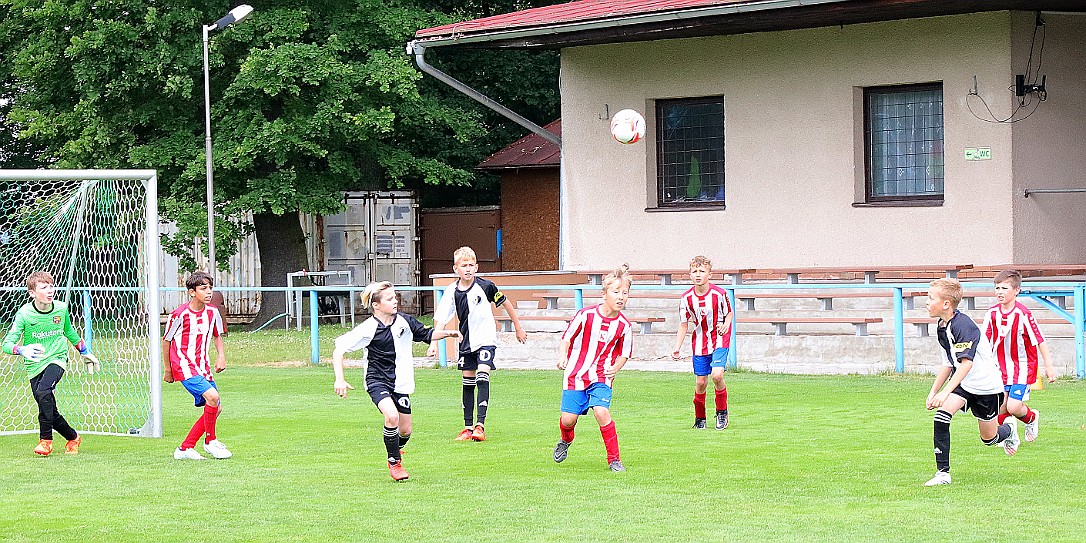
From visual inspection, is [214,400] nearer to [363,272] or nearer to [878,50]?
[878,50]

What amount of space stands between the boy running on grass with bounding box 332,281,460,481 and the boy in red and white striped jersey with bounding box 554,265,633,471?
104 centimetres

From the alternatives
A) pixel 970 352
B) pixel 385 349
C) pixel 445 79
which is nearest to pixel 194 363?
pixel 385 349

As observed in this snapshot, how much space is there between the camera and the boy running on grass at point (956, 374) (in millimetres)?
8875

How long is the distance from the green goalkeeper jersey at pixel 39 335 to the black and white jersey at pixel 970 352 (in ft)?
22.6

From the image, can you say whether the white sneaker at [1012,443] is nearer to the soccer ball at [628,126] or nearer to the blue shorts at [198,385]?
the blue shorts at [198,385]

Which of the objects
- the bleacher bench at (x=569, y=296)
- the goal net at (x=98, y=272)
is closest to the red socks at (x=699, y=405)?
the goal net at (x=98, y=272)

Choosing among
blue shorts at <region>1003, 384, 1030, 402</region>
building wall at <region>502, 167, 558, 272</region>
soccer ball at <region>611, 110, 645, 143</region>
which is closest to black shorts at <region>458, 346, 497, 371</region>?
blue shorts at <region>1003, 384, 1030, 402</region>

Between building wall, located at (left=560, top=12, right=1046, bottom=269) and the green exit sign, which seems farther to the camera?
building wall, located at (left=560, top=12, right=1046, bottom=269)

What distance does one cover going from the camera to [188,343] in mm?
11180

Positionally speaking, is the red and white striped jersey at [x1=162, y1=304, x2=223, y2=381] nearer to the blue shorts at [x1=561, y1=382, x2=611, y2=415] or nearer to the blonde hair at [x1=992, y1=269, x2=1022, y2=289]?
the blue shorts at [x1=561, y1=382, x2=611, y2=415]

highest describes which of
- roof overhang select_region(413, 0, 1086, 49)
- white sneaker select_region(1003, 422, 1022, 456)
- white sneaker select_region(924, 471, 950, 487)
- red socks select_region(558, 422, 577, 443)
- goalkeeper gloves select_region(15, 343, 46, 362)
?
roof overhang select_region(413, 0, 1086, 49)

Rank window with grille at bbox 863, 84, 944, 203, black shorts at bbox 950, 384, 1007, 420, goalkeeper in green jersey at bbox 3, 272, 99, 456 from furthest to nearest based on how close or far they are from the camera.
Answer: window with grille at bbox 863, 84, 944, 203 < goalkeeper in green jersey at bbox 3, 272, 99, 456 < black shorts at bbox 950, 384, 1007, 420

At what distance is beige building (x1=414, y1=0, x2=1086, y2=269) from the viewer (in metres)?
18.7

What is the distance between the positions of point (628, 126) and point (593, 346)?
10166mm
